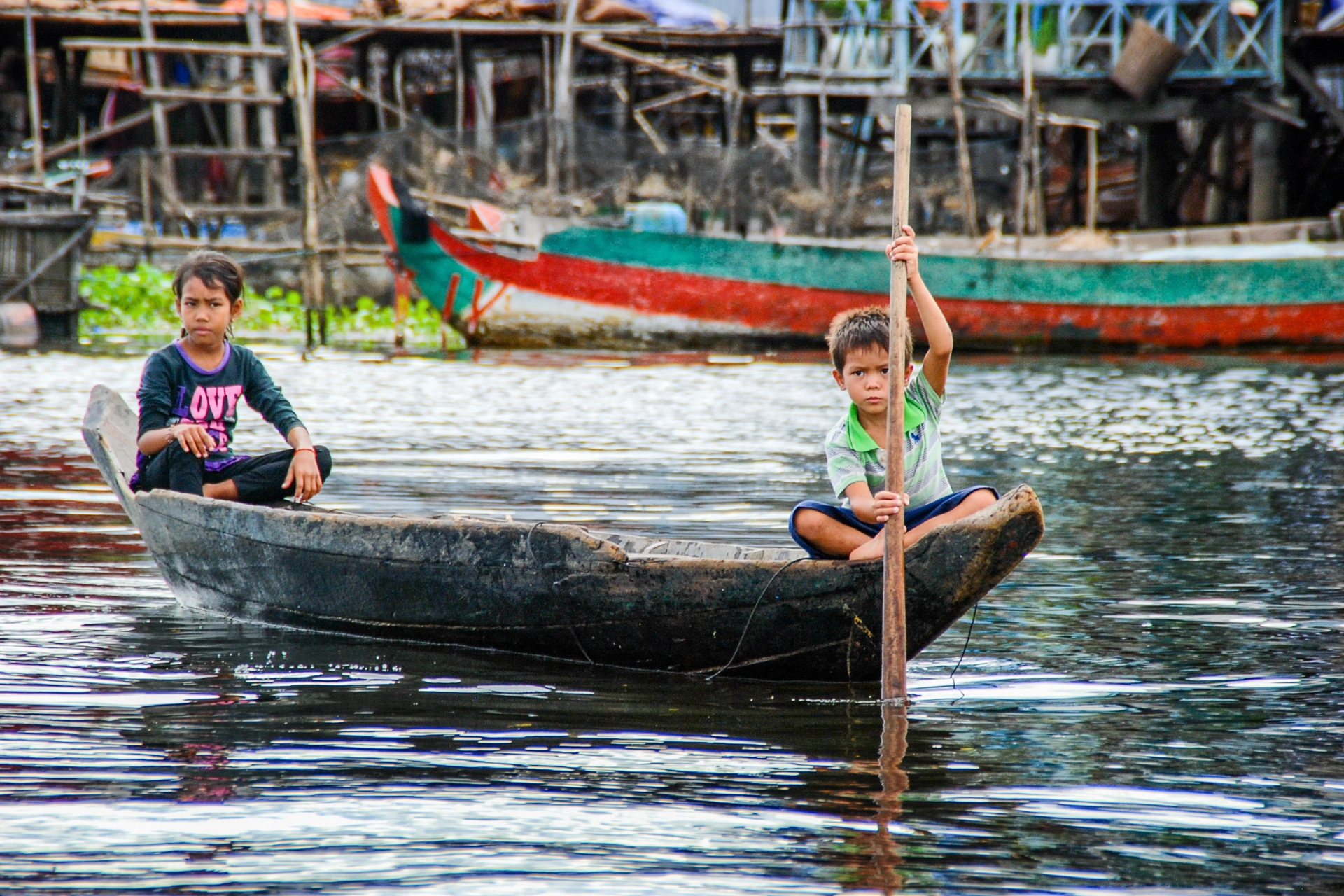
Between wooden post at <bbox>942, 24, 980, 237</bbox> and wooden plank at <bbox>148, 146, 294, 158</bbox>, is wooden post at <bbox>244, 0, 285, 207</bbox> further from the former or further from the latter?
wooden post at <bbox>942, 24, 980, 237</bbox>

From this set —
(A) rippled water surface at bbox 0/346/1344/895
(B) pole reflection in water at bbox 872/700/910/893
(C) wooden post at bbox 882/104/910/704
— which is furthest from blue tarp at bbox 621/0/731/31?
(B) pole reflection in water at bbox 872/700/910/893

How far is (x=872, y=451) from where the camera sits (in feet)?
14.2

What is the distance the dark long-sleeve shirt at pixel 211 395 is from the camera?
17.0 feet

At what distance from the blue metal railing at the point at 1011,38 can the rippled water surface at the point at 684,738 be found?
12.8 metres

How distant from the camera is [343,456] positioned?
29.9 ft

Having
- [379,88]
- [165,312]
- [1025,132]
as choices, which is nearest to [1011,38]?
[1025,132]

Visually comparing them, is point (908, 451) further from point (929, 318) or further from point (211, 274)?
point (211, 274)

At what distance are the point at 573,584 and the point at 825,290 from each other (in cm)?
1367

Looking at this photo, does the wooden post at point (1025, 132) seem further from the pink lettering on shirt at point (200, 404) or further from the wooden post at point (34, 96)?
the pink lettering on shirt at point (200, 404)

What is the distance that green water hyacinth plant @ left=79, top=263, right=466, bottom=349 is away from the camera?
18.9 m

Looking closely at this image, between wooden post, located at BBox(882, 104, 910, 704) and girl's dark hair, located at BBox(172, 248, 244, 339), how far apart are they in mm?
2270

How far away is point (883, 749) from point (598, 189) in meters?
14.2

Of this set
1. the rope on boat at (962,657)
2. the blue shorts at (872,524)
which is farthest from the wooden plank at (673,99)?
the blue shorts at (872,524)

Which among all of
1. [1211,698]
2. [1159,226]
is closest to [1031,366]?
[1159,226]
